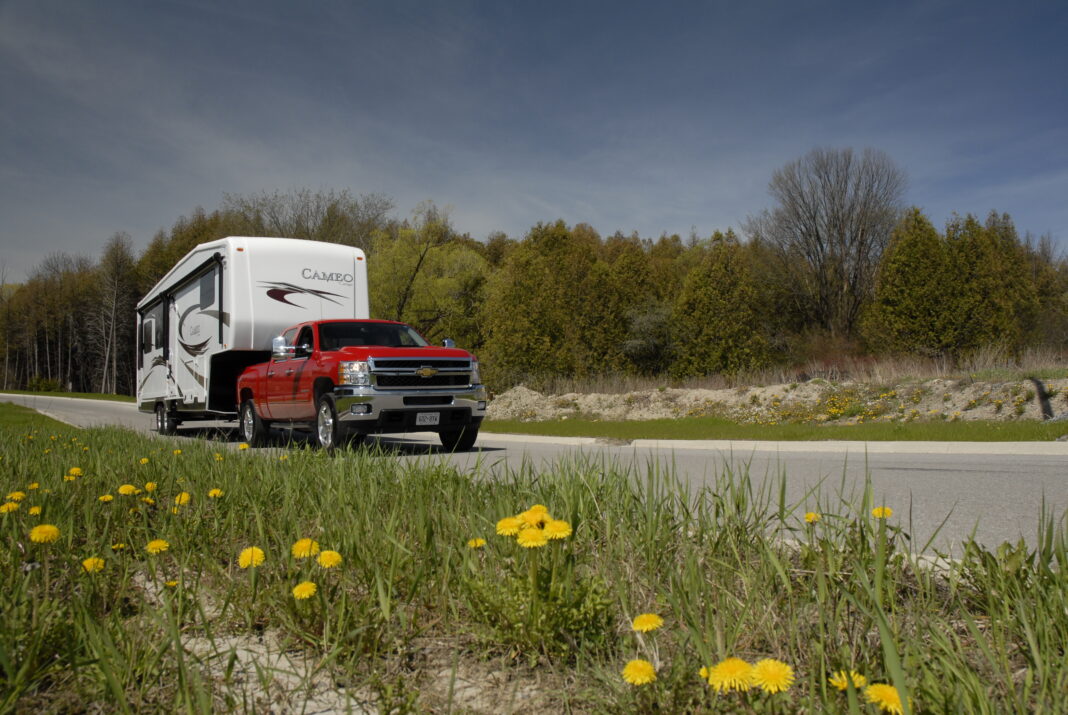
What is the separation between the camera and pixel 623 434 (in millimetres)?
14836

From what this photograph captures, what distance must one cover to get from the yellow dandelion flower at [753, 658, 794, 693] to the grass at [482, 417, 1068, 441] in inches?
433

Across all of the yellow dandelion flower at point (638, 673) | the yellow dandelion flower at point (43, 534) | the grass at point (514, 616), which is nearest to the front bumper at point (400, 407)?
the grass at point (514, 616)

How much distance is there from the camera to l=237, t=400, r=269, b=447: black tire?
1323cm

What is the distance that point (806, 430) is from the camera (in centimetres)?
1349

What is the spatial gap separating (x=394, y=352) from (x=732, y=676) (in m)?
9.71

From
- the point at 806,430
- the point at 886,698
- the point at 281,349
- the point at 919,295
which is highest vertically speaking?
the point at 919,295

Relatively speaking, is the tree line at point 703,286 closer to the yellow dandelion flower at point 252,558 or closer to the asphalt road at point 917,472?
the asphalt road at point 917,472

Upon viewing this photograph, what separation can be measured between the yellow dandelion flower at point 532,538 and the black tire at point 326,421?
857cm

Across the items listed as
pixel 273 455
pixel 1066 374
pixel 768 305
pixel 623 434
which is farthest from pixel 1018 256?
pixel 273 455

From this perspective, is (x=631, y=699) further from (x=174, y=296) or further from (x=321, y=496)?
(x=174, y=296)

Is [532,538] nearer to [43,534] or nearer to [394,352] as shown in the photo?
[43,534]

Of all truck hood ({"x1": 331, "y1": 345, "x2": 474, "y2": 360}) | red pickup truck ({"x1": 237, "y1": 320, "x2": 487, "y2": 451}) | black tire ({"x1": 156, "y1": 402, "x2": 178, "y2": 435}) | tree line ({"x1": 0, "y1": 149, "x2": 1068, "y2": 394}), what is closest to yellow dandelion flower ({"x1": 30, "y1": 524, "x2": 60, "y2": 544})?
red pickup truck ({"x1": 237, "y1": 320, "x2": 487, "y2": 451})

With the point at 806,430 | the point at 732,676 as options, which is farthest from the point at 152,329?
the point at 732,676

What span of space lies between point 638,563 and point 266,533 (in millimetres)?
2023
